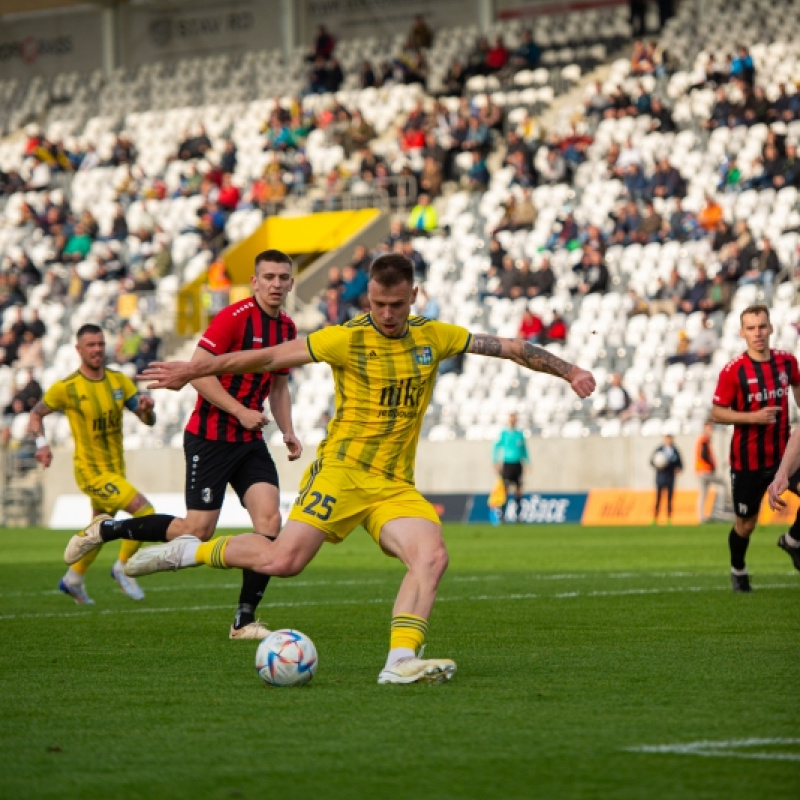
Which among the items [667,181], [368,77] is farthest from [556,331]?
[368,77]

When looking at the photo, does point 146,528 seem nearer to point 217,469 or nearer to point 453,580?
point 217,469

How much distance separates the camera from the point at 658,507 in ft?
88.1

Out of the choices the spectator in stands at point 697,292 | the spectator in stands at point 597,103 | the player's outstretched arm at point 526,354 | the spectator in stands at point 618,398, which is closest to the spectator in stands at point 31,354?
the spectator in stands at point 597,103

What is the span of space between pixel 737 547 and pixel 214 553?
5886 mm

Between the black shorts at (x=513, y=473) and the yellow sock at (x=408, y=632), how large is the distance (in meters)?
19.9

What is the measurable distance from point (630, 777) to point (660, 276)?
80.3 feet

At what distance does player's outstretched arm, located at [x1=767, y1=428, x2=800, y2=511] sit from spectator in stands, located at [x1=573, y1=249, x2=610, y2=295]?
18297 millimetres

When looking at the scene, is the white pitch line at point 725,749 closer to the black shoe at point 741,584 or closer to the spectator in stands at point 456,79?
the black shoe at point 741,584

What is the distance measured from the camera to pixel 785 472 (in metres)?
10.9

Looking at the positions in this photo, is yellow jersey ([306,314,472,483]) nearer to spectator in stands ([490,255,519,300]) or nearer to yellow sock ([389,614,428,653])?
yellow sock ([389,614,428,653])

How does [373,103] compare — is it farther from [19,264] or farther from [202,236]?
[19,264]

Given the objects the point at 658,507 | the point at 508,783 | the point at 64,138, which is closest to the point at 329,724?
the point at 508,783

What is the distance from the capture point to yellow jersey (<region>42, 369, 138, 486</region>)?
13.4m

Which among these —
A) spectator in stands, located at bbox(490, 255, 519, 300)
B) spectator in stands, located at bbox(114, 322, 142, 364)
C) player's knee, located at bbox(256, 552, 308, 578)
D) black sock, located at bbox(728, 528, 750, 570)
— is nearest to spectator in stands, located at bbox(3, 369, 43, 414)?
spectator in stands, located at bbox(114, 322, 142, 364)
